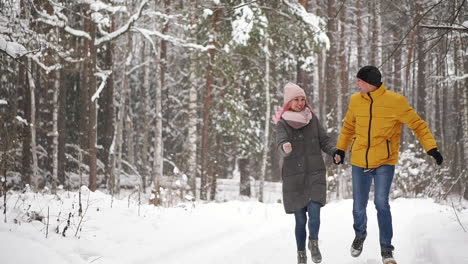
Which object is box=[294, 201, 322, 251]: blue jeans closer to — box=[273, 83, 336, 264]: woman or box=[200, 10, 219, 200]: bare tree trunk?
box=[273, 83, 336, 264]: woman

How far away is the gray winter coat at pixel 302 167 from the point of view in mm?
4777

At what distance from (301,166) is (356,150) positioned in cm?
63

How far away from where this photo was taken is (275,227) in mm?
7285

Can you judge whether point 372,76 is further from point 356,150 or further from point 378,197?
point 378,197

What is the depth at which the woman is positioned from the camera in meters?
4.76

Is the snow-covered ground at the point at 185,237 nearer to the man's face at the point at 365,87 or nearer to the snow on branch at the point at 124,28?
the man's face at the point at 365,87

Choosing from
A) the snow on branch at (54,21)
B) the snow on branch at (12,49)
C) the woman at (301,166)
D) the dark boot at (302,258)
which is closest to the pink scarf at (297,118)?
the woman at (301,166)

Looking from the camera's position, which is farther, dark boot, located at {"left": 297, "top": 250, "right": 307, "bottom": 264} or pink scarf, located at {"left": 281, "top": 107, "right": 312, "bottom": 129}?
pink scarf, located at {"left": 281, "top": 107, "right": 312, "bottom": 129}

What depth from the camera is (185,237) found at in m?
6.13

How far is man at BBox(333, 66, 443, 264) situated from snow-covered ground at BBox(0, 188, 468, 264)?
668mm

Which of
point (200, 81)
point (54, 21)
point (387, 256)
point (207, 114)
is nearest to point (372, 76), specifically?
point (387, 256)

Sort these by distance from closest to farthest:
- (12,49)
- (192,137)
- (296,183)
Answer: (296,183), (12,49), (192,137)

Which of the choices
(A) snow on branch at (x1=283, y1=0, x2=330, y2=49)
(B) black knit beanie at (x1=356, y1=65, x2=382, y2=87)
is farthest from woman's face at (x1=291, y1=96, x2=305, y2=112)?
(A) snow on branch at (x1=283, y1=0, x2=330, y2=49)

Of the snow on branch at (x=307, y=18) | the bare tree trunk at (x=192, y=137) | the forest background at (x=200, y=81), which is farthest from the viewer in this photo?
the bare tree trunk at (x=192, y=137)
